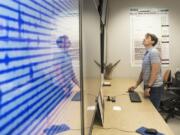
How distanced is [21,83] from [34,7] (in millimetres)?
161

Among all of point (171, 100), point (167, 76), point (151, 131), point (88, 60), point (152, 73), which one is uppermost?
point (88, 60)

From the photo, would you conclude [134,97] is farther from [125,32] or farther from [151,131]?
[125,32]

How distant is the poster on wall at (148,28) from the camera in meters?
5.11

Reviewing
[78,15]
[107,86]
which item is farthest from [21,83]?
[107,86]

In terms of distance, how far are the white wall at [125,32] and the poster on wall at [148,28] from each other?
81 mm

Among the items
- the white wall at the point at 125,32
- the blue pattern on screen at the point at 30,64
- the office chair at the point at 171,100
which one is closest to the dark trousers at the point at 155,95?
the office chair at the point at 171,100

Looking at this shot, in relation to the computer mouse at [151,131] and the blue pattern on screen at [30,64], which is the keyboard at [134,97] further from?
the blue pattern on screen at [30,64]

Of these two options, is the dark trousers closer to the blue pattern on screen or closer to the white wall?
the white wall

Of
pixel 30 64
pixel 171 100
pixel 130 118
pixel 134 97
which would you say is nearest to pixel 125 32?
pixel 171 100

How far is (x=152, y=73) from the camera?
10.7 ft

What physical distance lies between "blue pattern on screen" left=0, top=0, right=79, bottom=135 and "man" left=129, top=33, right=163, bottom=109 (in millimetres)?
2603

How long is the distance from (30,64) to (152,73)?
2.92 m

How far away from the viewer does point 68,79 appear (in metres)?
0.86

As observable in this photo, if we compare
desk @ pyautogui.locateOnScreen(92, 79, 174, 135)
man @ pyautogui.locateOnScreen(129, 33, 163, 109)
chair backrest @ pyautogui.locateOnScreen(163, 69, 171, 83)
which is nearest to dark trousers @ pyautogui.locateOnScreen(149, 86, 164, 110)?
man @ pyautogui.locateOnScreen(129, 33, 163, 109)
